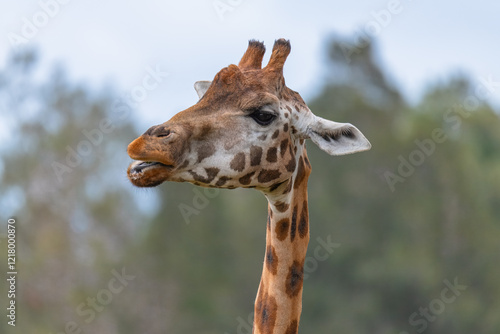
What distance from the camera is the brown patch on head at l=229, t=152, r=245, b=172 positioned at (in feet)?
21.9

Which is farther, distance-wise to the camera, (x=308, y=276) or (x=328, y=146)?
(x=308, y=276)

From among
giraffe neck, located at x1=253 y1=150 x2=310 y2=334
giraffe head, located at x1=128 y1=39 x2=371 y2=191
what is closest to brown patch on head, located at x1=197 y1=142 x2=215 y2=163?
giraffe head, located at x1=128 y1=39 x2=371 y2=191

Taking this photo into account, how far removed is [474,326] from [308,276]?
681 cm

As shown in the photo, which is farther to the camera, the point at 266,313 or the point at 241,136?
the point at 266,313

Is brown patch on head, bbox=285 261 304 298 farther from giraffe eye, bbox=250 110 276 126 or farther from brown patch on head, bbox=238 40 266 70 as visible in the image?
brown patch on head, bbox=238 40 266 70

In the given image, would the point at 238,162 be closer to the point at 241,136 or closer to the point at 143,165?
the point at 241,136

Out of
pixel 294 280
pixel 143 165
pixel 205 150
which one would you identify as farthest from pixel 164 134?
pixel 294 280

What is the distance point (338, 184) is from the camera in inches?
1644

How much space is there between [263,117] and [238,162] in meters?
0.39

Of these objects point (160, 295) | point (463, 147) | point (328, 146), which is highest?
point (463, 147)

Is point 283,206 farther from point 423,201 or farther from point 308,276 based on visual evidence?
point 423,201

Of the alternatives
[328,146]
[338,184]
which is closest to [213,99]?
[328,146]

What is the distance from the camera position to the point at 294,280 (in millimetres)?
7062

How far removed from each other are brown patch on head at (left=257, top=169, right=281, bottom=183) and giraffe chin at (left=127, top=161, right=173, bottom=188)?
2.61 feet
